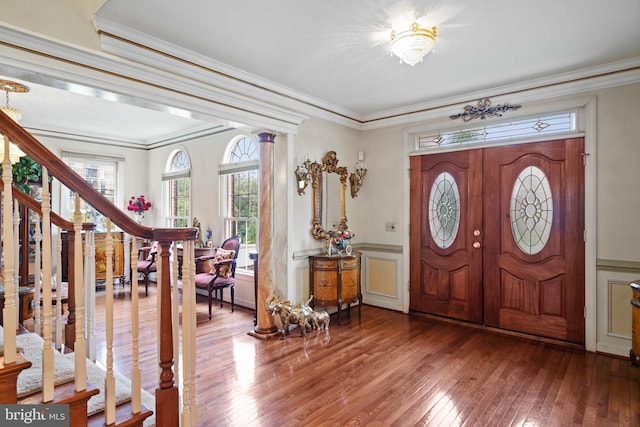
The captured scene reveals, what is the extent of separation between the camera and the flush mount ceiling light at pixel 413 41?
2572mm

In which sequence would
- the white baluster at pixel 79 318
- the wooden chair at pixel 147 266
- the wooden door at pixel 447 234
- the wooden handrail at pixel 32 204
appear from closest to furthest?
the white baluster at pixel 79 318 → the wooden handrail at pixel 32 204 → the wooden door at pixel 447 234 → the wooden chair at pixel 147 266

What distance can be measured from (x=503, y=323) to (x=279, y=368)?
8.65ft

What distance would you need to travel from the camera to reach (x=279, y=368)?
309 centimetres

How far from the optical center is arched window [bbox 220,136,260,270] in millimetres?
5293

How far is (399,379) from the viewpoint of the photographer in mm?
2889

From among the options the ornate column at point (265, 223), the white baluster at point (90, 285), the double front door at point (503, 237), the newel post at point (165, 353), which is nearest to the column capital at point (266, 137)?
the ornate column at point (265, 223)

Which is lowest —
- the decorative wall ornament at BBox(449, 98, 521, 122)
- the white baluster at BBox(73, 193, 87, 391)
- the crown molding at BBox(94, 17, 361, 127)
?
the white baluster at BBox(73, 193, 87, 391)

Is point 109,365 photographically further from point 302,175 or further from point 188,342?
point 302,175

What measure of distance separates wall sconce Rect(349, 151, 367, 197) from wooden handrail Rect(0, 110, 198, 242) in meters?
3.45

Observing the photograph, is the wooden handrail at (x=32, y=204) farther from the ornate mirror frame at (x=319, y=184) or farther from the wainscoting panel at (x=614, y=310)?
the wainscoting panel at (x=614, y=310)

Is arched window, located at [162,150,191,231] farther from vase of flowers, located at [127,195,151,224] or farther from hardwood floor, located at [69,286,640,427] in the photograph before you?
hardwood floor, located at [69,286,640,427]

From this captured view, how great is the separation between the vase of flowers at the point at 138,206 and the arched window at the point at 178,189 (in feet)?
1.46

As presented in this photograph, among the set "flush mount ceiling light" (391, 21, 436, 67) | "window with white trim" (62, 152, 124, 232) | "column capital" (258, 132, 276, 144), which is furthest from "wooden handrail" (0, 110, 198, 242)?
"window with white trim" (62, 152, 124, 232)

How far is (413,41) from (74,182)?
2.33 metres
